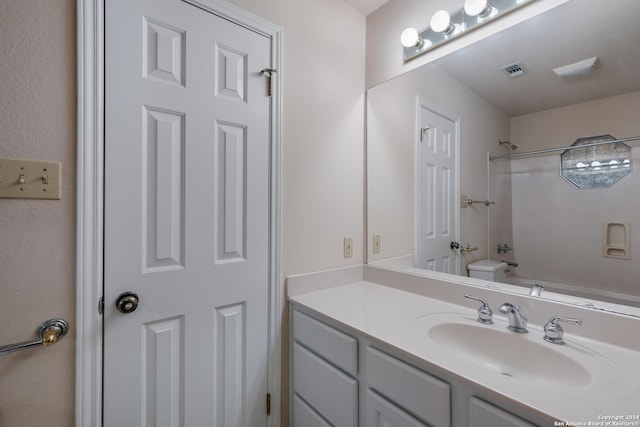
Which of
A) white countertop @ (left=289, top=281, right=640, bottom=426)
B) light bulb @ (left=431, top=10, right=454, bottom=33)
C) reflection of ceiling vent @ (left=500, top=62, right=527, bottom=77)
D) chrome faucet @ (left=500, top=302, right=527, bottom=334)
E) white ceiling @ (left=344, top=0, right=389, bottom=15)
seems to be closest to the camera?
white countertop @ (left=289, top=281, right=640, bottom=426)

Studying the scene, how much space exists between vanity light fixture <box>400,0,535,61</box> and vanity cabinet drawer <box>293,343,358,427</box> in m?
1.54

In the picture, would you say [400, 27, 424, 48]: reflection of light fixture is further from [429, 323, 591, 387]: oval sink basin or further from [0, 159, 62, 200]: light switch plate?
[0, 159, 62, 200]: light switch plate

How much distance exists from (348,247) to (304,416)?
82 centimetres

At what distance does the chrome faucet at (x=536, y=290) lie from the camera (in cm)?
106

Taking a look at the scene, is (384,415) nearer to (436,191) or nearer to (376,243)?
(376,243)

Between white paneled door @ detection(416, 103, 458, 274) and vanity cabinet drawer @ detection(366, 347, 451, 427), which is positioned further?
white paneled door @ detection(416, 103, 458, 274)

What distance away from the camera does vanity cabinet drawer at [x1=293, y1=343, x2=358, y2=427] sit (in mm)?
1027

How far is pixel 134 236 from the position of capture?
0.96 m

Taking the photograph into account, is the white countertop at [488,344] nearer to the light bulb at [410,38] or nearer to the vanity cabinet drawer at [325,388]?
the vanity cabinet drawer at [325,388]

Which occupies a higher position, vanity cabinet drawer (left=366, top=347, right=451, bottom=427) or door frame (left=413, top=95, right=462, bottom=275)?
door frame (left=413, top=95, right=462, bottom=275)

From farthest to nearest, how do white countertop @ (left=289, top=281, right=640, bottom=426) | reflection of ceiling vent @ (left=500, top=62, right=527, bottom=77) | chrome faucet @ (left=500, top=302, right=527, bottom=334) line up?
reflection of ceiling vent @ (left=500, top=62, right=527, bottom=77), chrome faucet @ (left=500, top=302, right=527, bottom=334), white countertop @ (left=289, top=281, right=640, bottom=426)

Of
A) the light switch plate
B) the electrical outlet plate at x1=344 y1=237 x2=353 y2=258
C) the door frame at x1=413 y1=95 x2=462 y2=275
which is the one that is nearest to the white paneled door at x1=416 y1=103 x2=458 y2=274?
the door frame at x1=413 y1=95 x2=462 y2=275

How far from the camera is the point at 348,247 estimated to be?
1.60m

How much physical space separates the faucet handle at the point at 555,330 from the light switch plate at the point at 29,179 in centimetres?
161
